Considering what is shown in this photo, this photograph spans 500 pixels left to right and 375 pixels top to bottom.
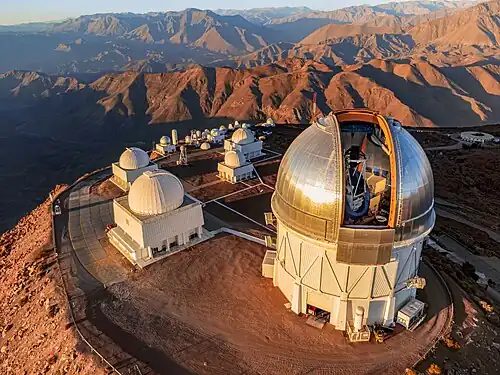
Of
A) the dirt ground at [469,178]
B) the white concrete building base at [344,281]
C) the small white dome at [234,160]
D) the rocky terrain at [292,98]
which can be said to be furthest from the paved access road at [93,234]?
the rocky terrain at [292,98]

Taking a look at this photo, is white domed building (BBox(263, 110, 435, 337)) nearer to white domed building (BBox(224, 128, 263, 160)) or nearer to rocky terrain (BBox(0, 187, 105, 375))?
rocky terrain (BBox(0, 187, 105, 375))

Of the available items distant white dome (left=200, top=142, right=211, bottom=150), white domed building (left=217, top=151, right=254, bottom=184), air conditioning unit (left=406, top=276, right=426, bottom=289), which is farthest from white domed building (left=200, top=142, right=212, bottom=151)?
air conditioning unit (left=406, top=276, right=426, bottom=289)

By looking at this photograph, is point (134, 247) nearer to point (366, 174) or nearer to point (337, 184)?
point (337, 184)

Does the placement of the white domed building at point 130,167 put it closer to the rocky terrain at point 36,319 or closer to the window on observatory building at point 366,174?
the rocky terrain at point 36,319

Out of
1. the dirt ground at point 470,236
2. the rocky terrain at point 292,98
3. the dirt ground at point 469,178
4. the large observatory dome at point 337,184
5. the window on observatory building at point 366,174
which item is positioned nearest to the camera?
the large observatory dome at point 337,184

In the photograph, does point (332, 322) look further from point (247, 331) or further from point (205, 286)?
point (205, 286)

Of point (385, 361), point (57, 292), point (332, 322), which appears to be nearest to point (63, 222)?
point (57, 292)
